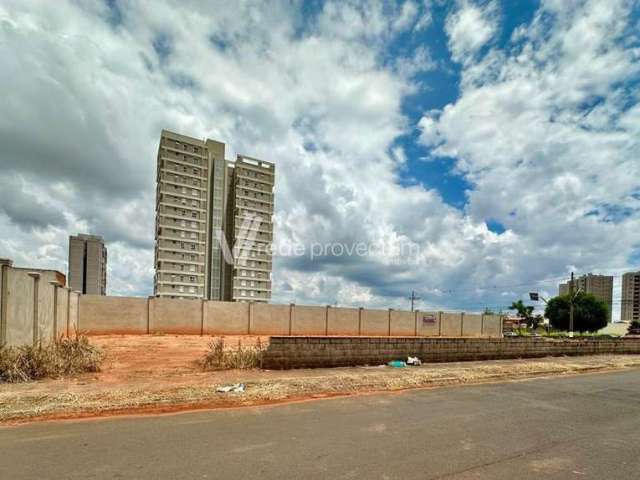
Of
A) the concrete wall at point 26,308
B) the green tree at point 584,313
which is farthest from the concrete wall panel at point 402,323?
the green tree at point 584,313

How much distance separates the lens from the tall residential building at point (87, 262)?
77250 mm

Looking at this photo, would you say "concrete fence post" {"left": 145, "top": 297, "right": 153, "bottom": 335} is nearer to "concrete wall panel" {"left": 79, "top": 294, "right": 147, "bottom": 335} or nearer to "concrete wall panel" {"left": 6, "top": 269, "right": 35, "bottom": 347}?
"concrete wall panel" {"left": 79, "top": 294, "right": 147, "bottom": 335}

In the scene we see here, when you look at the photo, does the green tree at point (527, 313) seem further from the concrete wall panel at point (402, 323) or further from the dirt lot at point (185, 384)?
the dirt lot at point (185, 384)

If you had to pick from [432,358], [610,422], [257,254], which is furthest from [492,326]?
[257,254]

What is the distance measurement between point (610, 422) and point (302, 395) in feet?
17.6

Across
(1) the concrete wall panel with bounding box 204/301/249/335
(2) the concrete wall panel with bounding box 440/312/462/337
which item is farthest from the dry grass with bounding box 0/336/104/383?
(2) the concrete wall panel with bounding box 440/312/462/337

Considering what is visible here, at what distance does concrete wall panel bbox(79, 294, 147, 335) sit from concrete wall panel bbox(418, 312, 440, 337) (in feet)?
78.0

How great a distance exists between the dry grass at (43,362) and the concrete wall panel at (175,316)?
15.8 meters

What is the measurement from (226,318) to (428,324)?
63.8 feet

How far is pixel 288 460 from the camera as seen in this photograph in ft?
14.6

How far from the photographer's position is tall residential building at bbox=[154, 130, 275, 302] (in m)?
67.8

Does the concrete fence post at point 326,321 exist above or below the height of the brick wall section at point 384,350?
→ below

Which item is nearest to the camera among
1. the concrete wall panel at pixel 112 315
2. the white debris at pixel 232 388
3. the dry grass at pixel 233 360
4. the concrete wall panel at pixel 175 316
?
the white debris at pixel 232 388

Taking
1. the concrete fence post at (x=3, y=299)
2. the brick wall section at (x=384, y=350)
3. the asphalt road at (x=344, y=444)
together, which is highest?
the concrete fence post at (x=3, y=299)
